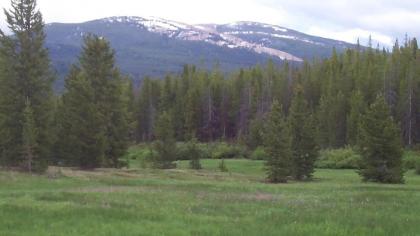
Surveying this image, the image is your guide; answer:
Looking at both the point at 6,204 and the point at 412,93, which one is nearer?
the point at 6,204

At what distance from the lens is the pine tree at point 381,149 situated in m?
42.7

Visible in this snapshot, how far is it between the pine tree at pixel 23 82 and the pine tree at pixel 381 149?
25.2m

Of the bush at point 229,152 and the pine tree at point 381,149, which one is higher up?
the pine tree at point 381,149

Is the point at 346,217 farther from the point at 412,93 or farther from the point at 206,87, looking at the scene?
the point at 206,87

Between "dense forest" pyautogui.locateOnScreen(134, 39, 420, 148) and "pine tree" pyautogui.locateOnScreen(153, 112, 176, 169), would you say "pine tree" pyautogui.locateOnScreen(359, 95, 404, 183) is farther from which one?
"dense forest" pyautogui.locateOnScreen(134, 39, 420, 148)

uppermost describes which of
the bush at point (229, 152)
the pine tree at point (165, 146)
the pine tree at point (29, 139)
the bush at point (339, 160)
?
the pine tree at point (29, 139)

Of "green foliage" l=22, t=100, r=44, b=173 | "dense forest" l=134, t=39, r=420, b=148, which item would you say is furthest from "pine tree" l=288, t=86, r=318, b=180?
"dense forest" l=134, t=39, r=420, b=148

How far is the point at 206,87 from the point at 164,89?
444 inches

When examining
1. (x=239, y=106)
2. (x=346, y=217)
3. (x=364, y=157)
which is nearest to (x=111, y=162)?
(x=364, y=157)

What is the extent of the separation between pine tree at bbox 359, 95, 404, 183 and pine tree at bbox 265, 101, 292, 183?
6.22m

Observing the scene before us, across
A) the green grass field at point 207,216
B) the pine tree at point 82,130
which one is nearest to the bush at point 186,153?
the pine tree at point 82,130

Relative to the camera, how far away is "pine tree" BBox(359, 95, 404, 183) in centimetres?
4272

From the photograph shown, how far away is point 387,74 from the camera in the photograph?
10856 centimetres

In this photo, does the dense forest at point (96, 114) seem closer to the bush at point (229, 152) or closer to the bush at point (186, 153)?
the bush at point (229, 152)
